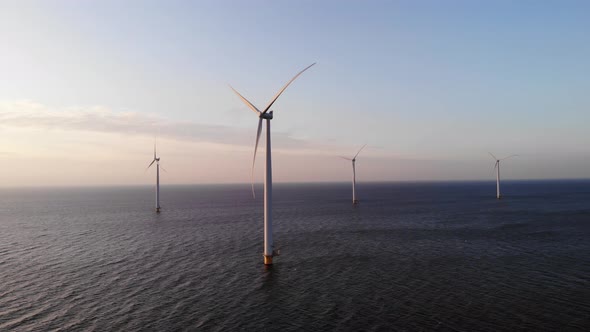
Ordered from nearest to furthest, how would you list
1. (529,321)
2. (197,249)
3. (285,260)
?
1. (529,321)
2. (285,260)
3. (197,249)

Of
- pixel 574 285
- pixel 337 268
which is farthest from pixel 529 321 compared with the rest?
pixel 337 268

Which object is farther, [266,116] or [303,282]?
[266,116]

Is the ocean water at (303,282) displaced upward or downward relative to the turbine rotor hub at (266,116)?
downward

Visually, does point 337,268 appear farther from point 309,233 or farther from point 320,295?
point 309,233

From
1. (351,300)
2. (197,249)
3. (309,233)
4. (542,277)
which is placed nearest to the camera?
(351,300)

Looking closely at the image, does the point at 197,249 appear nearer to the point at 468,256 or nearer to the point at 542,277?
the point at 468,256

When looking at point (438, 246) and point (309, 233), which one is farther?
point (309, 233)

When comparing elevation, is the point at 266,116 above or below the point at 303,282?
above

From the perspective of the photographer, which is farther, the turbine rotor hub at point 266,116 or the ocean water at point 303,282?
the turbine rotor hub at point 266,116

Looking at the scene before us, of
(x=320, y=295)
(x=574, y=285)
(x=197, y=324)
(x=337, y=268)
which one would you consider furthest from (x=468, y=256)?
(x=197, y=324)

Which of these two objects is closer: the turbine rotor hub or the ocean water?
the ocean water

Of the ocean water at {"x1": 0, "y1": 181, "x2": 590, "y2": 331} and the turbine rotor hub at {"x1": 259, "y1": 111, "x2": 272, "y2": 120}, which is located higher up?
the turbine rotor hub at {"x1": 259, "y1": 111, "x2": 272, "y2": 120}
